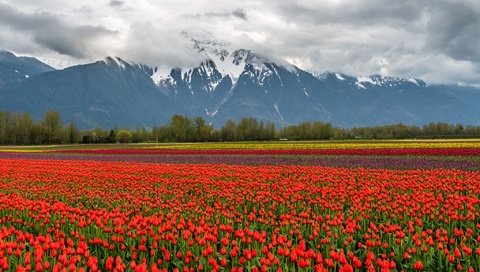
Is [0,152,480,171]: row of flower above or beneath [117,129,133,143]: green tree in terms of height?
beneath

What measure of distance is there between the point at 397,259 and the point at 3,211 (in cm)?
1102

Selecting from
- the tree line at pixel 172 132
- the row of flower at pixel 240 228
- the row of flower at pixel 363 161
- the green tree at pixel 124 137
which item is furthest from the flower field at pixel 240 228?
the green tree at pixel 124 137

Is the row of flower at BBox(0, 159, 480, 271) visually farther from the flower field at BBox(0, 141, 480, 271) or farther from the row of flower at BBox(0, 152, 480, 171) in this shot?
the row of flower at BBox(0, 152, 480, 171)

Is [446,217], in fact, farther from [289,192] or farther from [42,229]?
[42,229]

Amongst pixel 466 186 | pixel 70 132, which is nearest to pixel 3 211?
pixel 466 186

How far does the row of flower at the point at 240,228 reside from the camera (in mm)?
7852

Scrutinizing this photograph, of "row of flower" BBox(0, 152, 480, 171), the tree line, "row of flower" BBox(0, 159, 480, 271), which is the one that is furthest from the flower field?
the tree line

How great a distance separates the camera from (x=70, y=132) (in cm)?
14938

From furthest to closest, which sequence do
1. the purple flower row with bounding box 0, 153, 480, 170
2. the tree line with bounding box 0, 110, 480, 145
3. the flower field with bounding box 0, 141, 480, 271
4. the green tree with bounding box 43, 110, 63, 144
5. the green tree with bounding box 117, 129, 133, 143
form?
the green tree with bounding box 117, 129, 133, 143
the green tree with bounding box 43, 110, 63, 144
the tree line with bounding box 0, 110, 480, 145
the purple flower row with bounding box 0, 153, 480, 170
the flower field with bounding box 0, 141, 480, 271

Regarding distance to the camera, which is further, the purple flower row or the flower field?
the purple flower row

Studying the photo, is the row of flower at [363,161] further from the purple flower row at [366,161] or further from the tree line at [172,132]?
the tree line at [172,132]

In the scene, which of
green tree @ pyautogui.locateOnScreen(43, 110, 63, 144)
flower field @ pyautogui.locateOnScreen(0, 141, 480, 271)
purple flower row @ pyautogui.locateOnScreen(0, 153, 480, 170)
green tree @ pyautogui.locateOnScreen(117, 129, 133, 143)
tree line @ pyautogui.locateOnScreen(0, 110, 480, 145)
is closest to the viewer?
flower field @ pyautogui.locateOnScreen(0, 141, 480, 271)

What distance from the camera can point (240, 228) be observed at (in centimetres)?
939

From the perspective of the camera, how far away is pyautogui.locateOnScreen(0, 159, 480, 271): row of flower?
7.85m
